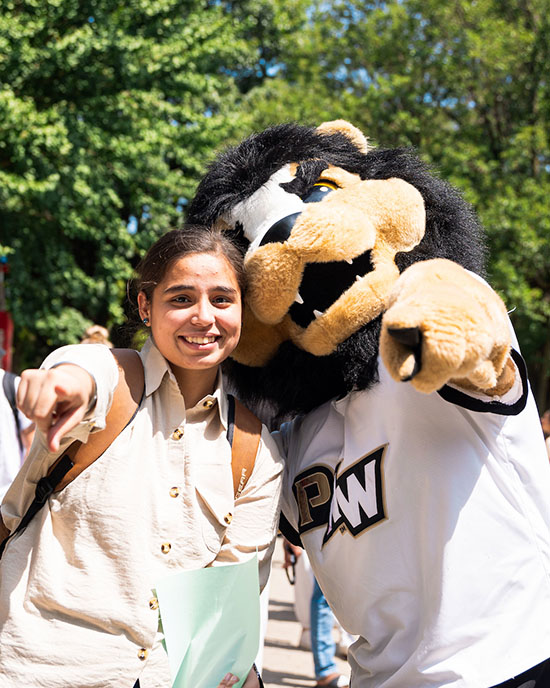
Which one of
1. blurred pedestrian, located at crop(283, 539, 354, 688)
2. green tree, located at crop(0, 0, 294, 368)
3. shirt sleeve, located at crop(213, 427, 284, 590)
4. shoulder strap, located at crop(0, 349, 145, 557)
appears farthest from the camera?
green tree, located at crop(0, 0, 294, 368)

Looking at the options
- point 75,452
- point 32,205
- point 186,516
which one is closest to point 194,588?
point 186,516

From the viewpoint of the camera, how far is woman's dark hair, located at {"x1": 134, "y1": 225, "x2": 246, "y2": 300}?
6.66 ft

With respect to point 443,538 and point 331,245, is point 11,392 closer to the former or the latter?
point 331,245

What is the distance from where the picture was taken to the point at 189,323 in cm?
197

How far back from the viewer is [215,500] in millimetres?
1907

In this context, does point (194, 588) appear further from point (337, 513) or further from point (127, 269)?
point (127, 269)

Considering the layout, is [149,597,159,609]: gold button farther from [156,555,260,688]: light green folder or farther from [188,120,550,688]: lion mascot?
[188,120,550,688]: lion mascot

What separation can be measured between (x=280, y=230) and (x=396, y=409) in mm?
575

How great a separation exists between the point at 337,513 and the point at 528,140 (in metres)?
13.7

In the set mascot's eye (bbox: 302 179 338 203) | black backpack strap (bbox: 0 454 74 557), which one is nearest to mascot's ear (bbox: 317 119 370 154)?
mascot's eye (bbox: 302 179 338 203)

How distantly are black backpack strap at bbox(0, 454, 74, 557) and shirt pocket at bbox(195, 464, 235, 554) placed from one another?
317 millimetres

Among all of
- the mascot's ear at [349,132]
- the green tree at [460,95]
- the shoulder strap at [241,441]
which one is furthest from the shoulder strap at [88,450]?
the green tree at [460,95]

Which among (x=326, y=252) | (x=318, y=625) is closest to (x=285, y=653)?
(x=318, y=625)

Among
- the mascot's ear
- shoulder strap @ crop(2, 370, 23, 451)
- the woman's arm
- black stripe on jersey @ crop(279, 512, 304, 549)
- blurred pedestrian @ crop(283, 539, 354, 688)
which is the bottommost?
blurred pedestrian @ crop(283, 539, 354, 688)
